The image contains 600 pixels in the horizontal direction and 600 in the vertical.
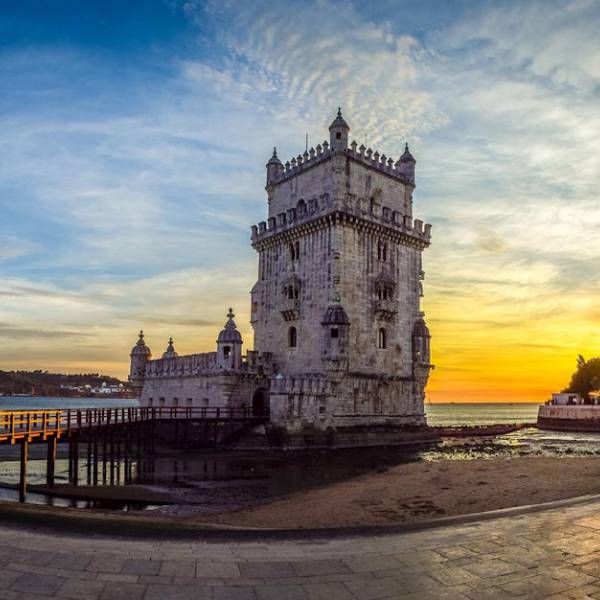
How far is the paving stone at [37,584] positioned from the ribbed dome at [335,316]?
31.7 meters

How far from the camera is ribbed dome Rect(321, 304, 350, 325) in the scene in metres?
39.6

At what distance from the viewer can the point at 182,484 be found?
25.7 m

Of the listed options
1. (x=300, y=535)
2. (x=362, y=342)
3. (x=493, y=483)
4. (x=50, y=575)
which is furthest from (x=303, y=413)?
(x=50, y=575)

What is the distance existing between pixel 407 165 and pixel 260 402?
2237 centimetres

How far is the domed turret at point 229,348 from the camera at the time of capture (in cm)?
4247

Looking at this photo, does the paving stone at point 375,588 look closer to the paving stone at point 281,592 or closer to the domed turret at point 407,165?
the paving stone at point 281,592

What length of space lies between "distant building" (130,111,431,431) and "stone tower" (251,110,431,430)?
0.26 feet

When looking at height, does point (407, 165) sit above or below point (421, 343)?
above

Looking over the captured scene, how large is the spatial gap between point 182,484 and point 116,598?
1848 cm

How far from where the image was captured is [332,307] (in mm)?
40156

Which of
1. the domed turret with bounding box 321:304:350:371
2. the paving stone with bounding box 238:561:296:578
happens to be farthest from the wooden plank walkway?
the paving stone with bounding box 238:561:296:578

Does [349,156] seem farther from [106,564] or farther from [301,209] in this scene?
[106,564]

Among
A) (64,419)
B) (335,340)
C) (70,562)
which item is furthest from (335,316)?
(70,562)

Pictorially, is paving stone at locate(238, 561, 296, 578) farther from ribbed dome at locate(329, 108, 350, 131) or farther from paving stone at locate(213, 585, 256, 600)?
ribbed dome at locate(329, 108, 350, 131)
